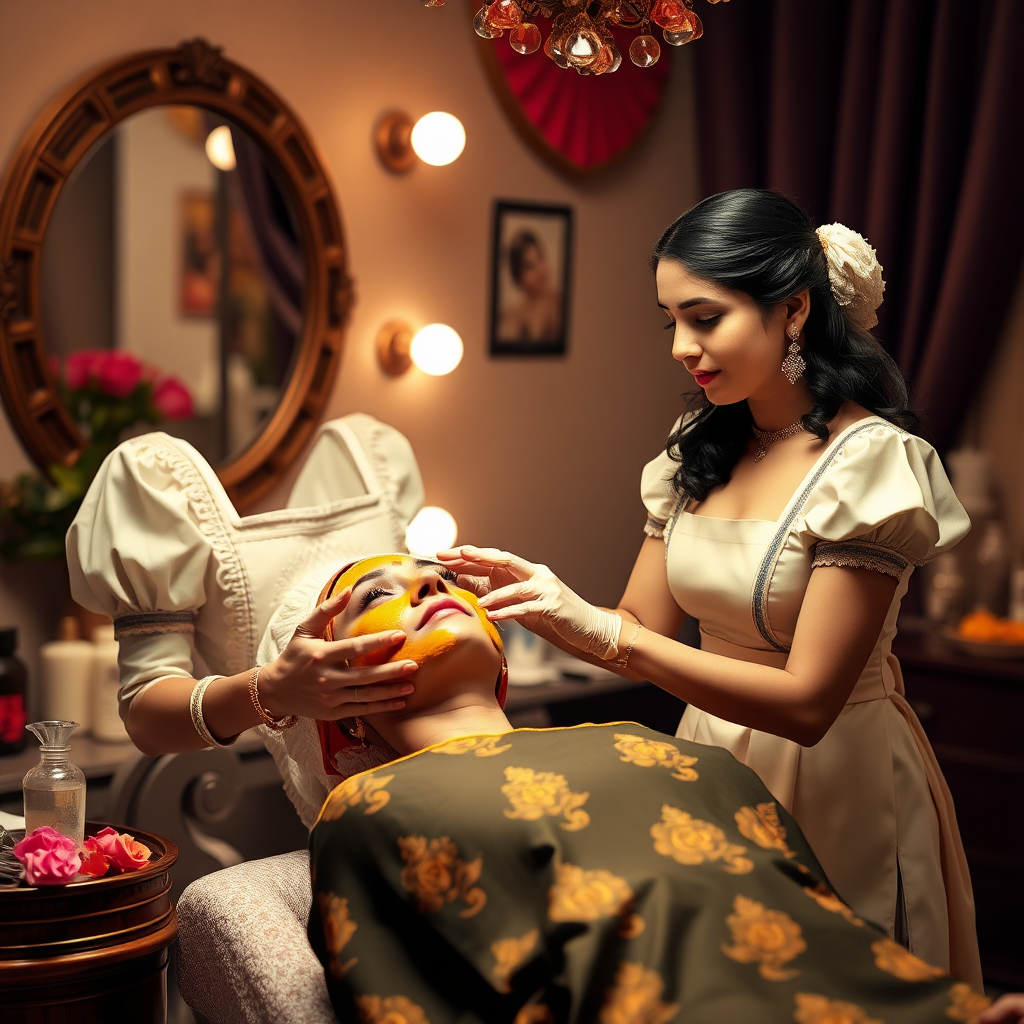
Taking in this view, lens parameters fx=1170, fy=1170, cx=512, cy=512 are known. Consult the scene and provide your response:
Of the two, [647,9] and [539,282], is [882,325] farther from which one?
[647,9]

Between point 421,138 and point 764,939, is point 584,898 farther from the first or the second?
point 421,138

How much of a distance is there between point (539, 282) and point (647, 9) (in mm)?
1886

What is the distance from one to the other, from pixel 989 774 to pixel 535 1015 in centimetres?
200

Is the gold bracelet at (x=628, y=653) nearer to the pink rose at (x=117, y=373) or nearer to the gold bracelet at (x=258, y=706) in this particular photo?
the gold bracelet at (x=258, y=706)

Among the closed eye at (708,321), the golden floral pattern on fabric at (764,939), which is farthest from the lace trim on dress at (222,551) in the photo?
the golden floral pattern on fabric at (764,939)

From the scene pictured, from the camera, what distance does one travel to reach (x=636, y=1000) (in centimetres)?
110

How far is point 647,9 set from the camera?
1.31 m

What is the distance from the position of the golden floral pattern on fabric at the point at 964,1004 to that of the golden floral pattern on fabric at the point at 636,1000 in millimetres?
253

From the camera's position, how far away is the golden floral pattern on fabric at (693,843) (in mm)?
1232


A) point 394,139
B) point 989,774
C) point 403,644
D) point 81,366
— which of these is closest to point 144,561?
point 403,644

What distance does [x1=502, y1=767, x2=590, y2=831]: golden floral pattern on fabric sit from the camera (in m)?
1.26

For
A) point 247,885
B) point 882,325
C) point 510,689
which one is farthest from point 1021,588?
point 247,885

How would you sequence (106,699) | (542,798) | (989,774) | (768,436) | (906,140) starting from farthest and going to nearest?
(906,140) < (989,774) < (106,699) < (768,436) < (542,798)

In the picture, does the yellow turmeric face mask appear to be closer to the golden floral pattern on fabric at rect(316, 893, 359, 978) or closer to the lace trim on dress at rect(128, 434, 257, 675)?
the lace trim on dress at rect(128, 434, 257, 675)
